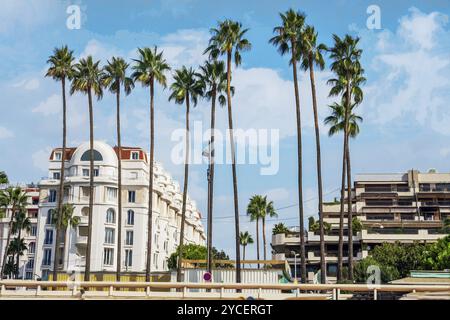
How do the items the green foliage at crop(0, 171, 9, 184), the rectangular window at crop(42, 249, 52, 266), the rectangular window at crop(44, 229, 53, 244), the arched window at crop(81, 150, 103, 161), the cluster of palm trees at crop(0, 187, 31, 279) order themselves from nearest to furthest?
1. the green foliage at crop(0, 171, 9, 184)
2. the cluster of palm trees at crop(0, 187, 31, 279)
3. the rectangular window at crop(42, 249, 52, 266)
4. the arched window at crop(81, 150, 103, 161)
5. the rectangular window at crop(44, 229, 53, 244)

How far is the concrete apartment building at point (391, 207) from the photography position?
80.2 meters

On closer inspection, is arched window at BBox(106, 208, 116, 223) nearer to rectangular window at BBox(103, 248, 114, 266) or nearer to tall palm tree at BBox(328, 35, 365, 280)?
rectangular window at BBox(103, 248, 114, 266)

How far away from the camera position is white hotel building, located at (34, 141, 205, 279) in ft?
220

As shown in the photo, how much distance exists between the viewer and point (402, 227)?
3199 inches

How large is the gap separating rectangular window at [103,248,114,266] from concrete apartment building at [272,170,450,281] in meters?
26.3

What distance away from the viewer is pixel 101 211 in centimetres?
6856

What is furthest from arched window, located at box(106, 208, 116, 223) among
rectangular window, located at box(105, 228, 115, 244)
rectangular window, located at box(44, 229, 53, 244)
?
rectangular window, located at box(44, 229, 53, 244)

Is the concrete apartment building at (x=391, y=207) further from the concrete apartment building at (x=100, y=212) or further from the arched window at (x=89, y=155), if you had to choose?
the arched window at (x=89, y=155)

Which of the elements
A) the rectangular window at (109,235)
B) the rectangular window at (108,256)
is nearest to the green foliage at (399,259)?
the rectangular window at (108,256)

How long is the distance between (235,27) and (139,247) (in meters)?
35.9

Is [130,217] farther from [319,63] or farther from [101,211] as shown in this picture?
[319,63]

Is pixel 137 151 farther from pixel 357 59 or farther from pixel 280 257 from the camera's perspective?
pixel 357 59

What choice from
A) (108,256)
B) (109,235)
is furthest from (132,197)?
(108,256)
